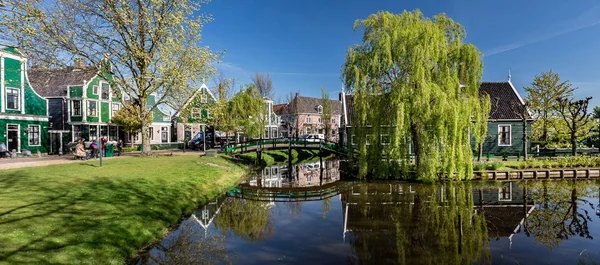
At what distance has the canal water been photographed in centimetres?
924

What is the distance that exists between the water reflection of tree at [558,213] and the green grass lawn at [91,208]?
41.7ft

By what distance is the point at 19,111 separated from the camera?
26656 mm

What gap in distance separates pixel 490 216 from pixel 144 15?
75.8 ft

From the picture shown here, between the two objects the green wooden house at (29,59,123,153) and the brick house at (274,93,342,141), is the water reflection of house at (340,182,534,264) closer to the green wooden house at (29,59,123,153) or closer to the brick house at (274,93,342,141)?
the green wooden house at (29,59,123,153)

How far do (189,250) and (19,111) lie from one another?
26.6 m

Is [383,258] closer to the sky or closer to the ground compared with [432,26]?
closer to the ground

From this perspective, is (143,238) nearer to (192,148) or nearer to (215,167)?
(215,167)

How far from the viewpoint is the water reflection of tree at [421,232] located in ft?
29.9

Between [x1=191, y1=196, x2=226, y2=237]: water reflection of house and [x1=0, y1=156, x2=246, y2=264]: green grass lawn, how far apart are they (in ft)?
1.53

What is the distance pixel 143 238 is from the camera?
9.65 m

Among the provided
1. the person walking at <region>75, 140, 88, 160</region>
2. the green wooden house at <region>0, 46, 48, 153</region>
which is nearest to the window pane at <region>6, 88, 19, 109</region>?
the green wooden house at <region>0, 46, 48, 153</region>

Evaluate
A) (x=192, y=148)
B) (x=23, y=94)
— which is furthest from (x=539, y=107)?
(x=23, y=94)

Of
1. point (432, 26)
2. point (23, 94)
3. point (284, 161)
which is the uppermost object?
point (432, 26)

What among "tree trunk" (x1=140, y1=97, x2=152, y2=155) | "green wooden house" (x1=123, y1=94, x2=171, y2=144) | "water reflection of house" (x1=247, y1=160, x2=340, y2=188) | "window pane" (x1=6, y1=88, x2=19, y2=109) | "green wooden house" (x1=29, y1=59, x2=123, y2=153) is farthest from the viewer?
"green wooden house" (x1=123, y1=94, x2=171, y2=144)
